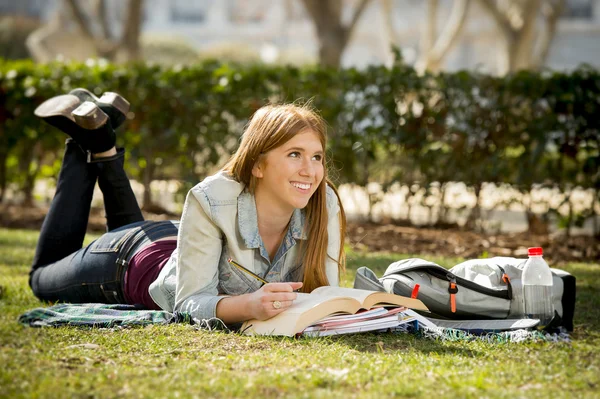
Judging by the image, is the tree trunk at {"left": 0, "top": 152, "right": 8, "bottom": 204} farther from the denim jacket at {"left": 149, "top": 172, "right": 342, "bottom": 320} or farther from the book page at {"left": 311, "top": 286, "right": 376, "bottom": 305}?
the book page at {"left": 311, "top": 286, "right": 376, "bottom": 305}

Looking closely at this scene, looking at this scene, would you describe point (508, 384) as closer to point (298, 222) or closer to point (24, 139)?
point (298, 222)

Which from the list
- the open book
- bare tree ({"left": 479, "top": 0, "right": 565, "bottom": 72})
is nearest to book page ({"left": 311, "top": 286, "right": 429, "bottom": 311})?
the open book

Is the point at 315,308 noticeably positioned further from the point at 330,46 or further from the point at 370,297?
the point at 330,46

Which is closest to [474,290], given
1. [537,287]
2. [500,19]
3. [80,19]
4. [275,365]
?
[537,287]

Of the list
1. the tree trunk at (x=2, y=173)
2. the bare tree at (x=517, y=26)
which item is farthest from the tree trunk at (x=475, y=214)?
the bare tree at (x=517, y=26)

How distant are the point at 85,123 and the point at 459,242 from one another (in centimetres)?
387

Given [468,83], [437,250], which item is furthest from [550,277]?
[468,83]

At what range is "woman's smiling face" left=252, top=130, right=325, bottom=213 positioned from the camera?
13.0 ft

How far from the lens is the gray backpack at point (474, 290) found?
4.15m

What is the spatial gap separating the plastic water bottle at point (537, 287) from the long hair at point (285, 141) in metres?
0.93

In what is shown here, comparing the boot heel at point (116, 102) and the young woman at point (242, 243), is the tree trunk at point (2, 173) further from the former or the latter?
the young woman at point (242, 243)

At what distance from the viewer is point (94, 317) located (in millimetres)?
3986

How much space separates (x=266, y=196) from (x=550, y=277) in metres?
1.44

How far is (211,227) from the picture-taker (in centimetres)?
394
